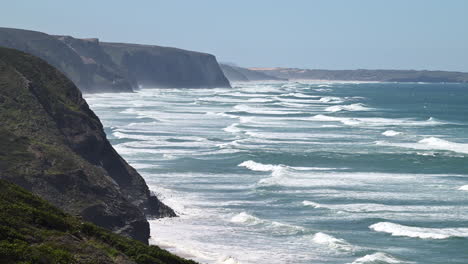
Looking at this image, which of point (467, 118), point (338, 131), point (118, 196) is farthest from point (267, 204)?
point (467, 118)

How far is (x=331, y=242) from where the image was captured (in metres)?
29.8

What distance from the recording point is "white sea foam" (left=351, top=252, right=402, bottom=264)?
2736cm

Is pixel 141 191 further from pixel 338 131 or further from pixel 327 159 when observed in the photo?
pixel 338 131

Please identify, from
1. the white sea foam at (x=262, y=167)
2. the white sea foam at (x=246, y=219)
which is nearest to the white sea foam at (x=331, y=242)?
the white sea foam at (x=246, y=219)

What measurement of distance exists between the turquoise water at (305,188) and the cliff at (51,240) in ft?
27.2

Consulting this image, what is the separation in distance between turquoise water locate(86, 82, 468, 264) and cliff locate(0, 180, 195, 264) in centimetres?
829

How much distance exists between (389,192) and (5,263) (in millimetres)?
28491

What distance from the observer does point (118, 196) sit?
103 feet

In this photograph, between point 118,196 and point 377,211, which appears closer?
point 118,196

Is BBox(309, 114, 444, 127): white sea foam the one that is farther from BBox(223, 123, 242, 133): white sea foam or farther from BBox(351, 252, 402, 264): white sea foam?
BBox(351, 252, 402, 264): white sea foam

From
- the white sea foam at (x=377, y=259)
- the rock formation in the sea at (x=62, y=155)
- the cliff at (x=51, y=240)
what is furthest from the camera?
the rock formation in the sea at (x=62, y=155)

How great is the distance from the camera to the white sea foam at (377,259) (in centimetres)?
2736

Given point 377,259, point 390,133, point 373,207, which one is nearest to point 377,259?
point 377,259

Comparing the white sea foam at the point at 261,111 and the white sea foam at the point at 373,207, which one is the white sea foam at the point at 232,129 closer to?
the white sea foam at the point at 261,111
